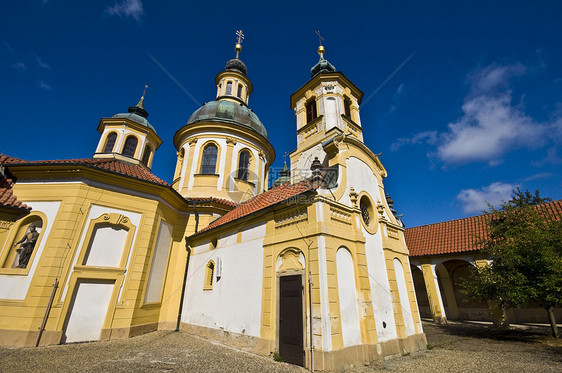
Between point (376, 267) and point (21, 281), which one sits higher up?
point (376, 267)

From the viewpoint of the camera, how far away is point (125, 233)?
36.4ft

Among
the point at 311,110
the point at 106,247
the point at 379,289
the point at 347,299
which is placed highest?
the point at 311,110

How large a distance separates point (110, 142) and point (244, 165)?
1061 cm

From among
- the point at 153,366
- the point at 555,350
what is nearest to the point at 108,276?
the point at 153,366

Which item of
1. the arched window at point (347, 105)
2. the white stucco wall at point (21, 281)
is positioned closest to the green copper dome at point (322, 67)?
the arched window at point (347, 105)

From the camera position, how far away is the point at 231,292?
31.0 ft

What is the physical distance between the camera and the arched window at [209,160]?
17.3 m

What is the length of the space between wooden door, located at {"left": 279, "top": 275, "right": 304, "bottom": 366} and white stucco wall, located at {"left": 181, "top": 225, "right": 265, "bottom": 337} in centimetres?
98

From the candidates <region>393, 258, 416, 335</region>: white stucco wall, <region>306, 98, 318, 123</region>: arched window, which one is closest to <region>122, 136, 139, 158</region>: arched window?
<region>306, 98, 318, 123</region>: arched window

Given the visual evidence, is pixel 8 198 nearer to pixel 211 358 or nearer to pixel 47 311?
pixel 47 311

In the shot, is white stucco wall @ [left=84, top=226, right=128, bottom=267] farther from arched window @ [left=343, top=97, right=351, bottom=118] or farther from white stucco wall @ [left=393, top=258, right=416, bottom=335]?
arched window @ [left=343, top=97, right=351, bottom=118]

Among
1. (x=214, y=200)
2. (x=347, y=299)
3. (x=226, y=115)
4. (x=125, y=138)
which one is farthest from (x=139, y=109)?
(x=347, y=299)

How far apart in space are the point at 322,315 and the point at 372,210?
200 inches

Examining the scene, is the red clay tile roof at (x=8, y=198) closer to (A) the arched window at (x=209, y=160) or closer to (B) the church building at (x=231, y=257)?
(B) the church building at (x=231, y=257)
